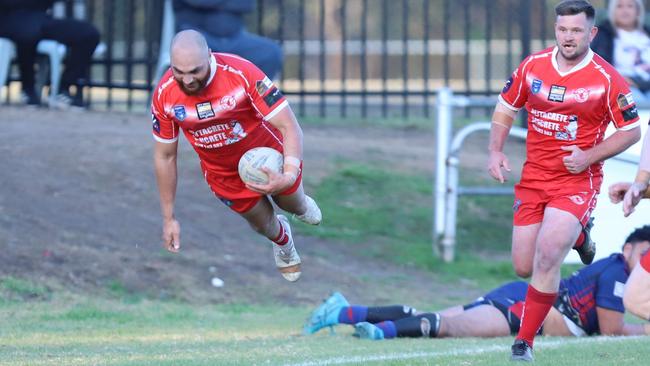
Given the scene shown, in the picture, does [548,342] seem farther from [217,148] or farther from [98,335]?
[98,335]

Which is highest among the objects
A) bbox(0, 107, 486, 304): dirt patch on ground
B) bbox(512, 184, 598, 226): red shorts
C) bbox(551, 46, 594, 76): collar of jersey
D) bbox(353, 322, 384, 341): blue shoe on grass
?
bbox(551, 46, 594, 76): collar of jersey

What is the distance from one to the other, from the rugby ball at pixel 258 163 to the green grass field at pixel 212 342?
44.0 inches

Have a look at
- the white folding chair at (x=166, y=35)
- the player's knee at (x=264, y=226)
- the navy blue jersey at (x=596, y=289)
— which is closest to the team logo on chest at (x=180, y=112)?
the player's knee at (x=264, y=226)

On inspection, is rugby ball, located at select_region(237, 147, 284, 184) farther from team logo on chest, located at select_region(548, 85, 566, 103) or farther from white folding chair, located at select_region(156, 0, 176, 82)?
white folding chair, located at select_region(156, 0, 176, 82)

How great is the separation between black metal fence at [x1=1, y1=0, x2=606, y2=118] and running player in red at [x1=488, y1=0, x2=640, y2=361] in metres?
8.99

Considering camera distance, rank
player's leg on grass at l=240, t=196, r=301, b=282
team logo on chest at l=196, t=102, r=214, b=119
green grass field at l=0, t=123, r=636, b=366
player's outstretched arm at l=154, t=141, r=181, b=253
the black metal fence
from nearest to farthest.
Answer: green grass field at l=0, t=123, r=636, b=366
team logo on chest at l=196, t=102, r=214, b=119
player's outstretched arm at l=154, t=141, r=181, b=253
player's leg on grass at l=240, t=196, r=301, b=282
the black metal fence

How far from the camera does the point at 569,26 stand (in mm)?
7770

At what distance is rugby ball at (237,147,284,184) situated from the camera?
7.98 m

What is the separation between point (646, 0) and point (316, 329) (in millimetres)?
10662

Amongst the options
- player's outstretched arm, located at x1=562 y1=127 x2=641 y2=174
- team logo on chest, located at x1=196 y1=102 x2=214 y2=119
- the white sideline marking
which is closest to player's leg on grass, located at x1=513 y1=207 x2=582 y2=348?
player's outstretched arm, located at x1=562 y1=127 x2=641 y2=174

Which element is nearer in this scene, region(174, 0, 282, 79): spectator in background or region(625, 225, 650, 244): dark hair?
region(625, 225, 650, 244): dark hair

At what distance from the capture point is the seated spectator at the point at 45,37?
16.5 metres

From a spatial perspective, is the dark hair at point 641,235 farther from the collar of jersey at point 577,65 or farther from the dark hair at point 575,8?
the dark hair at point 575,8

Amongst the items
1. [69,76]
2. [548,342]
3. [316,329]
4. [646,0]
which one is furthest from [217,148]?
[646,0]
